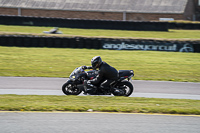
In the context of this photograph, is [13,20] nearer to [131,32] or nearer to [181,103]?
[131,32]

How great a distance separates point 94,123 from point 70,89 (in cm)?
374

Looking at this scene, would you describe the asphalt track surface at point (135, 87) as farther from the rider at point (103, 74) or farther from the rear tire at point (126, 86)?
the rider at point (103, 74)

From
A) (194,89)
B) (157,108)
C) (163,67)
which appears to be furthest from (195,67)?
(157,108)

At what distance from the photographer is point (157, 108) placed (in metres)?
8.20

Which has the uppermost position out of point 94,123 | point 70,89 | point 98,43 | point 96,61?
point 98,43

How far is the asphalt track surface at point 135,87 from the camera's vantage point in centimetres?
1080

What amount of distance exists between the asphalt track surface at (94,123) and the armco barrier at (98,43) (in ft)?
49.0

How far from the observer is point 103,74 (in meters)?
10.1

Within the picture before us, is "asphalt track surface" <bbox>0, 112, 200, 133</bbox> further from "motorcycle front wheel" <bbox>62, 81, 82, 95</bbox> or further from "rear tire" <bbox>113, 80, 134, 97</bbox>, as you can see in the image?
"motorcycle front wheel" <bbox>62, 81, 82, 95</bbox>

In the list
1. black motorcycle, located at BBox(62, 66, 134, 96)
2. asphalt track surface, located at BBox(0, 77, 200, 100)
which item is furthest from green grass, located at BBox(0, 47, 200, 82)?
black motorcycle, located at BBox(62, 66, 134, 96)

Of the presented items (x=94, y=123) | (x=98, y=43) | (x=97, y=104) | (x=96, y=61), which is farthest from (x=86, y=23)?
(x=94, y=123)

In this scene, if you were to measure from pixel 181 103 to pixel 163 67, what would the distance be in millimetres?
8270

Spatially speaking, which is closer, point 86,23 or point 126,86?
point 126,86

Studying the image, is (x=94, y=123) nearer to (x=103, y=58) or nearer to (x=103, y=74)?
(x=103, y=74)
